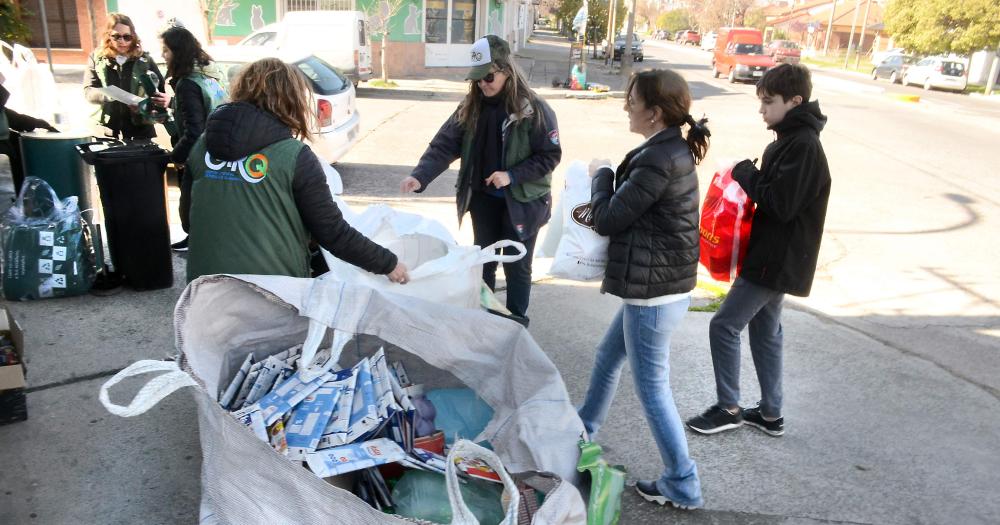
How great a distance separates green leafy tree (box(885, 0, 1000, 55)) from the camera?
98.8 ft

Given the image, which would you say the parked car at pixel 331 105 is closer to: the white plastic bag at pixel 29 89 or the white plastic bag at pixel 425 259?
the white plastic bag at pixel 29 89

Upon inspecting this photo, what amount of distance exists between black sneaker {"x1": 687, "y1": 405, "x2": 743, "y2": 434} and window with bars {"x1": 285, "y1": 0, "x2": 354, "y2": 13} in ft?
73.2

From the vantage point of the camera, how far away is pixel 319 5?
912 inches

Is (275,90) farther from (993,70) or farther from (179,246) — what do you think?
(993,70)

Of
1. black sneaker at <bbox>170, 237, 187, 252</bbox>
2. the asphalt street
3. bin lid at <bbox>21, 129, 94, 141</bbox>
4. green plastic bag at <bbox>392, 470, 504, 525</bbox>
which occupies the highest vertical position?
bin lid at <bbox>21, 129, 94, 141</bbox>

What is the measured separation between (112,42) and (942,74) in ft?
112

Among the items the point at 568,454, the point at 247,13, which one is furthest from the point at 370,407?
the point at 247,13

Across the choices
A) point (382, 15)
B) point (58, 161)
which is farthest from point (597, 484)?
point (382, 15)

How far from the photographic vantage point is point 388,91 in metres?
19.4

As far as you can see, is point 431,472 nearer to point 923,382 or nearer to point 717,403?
point 717,403

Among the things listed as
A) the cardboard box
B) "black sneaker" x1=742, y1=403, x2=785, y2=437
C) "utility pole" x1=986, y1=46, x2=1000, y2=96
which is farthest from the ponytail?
"utility pole" x1=986, y1=46, x2=1000, y2=96

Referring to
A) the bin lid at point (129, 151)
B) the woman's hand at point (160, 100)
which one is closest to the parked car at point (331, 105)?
the woman's hand at point (160, 100)

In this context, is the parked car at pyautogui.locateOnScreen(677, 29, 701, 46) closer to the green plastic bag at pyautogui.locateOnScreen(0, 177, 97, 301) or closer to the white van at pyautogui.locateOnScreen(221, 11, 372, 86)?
the white van at pyautogui.locateOnScreen(221, 11, 372, 86)

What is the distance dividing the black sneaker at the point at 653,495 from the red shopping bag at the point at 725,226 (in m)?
0.99
